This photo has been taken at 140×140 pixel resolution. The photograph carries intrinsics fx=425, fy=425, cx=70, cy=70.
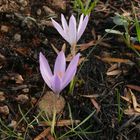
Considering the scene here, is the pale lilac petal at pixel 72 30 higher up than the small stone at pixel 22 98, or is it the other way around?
the pale lilac petal at pixel 72 30

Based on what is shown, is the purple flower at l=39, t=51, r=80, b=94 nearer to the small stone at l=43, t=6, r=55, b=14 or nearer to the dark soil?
the dark soil

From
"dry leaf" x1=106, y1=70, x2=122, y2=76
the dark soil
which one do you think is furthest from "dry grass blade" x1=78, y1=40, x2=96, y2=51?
"dry leaf" x1=106, y1=70, x2=122, y2=76

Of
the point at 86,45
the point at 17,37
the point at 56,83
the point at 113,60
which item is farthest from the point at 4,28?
the point at 56,83

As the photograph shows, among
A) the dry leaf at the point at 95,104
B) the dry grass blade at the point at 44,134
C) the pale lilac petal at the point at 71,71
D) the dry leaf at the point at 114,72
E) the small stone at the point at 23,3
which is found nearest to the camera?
the pale lilac petal at the point at 71,71

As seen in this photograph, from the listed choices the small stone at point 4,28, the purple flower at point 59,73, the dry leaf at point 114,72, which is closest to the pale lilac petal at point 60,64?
the purple flower at point 59,73

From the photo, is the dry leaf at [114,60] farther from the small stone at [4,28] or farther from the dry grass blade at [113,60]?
the small stone at [4,28]

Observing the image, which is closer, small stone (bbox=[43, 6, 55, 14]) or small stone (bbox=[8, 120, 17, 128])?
small stone (bbox=[8, 120, 17, 128])

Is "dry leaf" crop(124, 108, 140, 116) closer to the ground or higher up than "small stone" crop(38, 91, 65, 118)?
closer to the ground

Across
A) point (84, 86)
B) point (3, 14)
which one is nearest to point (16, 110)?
point (84, 86)

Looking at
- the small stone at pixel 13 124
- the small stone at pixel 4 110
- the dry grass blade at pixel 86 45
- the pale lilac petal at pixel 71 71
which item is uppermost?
the pale lilac petal at pixel 71 71

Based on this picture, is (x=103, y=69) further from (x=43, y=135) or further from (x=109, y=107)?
(x=43, y=135)

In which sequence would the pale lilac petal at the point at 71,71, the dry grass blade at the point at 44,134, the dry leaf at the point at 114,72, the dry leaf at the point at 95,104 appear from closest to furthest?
1. the pale lilac petal at the point at 71,71
2. the dry grass blade at the point at 44,134
3. the dry leaf at the point at 95,104
4. the dry leaf at the point at 114,72
